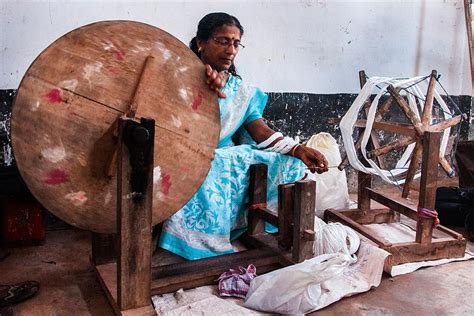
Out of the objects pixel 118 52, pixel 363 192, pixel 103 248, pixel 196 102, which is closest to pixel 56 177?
pixel 118 52

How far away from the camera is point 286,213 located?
8.82 ft

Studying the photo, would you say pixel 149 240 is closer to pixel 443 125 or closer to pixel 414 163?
pixel 414 163

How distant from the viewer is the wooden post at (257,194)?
283 centimetres

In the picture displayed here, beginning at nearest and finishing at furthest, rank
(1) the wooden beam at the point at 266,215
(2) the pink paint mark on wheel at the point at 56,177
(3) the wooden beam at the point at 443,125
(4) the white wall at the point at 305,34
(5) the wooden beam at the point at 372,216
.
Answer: (2) the pink paint mark on wheel at the point at 56,177, (1) the wooden beam at the point at 266,215, (3) the wooden beam at the point at 443,125, (4) the white wall at the point at 305,34, (5) the wooden beam at the point at 372,216

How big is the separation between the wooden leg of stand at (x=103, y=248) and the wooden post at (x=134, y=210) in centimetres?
68

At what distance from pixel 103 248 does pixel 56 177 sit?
83 centimetres

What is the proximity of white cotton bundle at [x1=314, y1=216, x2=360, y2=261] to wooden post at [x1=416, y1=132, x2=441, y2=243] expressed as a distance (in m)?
0.42

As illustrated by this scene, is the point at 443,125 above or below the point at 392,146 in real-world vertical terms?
above

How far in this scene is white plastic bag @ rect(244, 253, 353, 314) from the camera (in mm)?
2164

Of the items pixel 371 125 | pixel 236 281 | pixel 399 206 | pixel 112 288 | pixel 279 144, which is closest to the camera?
pixel 112 288

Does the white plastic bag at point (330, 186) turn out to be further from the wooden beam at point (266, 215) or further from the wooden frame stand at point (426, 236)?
the wooden beam at point (266, 215)

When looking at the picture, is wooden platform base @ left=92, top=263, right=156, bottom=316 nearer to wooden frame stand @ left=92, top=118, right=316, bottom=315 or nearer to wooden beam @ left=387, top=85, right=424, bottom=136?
wooden frame stand @ left=92, top=118, right=316, bottom=315

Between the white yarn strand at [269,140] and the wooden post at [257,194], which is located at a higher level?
the white yarn strand at [269,140]

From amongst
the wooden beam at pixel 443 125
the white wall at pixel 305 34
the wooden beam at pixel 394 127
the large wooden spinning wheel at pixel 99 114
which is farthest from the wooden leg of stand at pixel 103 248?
the wooden beam at pixel 443 125
